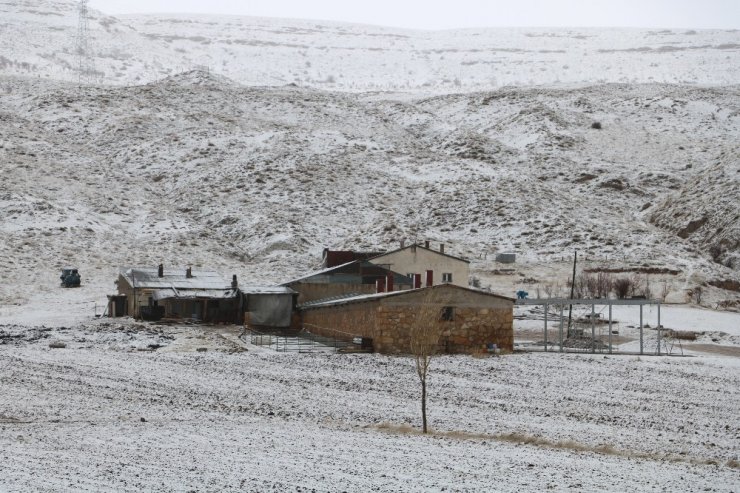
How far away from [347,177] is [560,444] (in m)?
71.4

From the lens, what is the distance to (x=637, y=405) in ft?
93.0

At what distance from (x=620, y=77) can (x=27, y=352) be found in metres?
160

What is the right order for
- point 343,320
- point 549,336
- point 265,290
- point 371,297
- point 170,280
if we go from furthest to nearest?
point 170,280, point 265,290, point 549,336, point 343,320, point 371,297

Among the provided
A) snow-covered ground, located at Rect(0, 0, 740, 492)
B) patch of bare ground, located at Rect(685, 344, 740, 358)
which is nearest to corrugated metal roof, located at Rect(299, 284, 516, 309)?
snow-covered ground, located at Rect(0, 0, 740, 492)

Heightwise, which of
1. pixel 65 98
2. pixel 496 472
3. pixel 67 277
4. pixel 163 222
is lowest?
pixel 496 472

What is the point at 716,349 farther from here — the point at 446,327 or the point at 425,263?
the point at 425,263

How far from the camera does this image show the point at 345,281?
54375mm

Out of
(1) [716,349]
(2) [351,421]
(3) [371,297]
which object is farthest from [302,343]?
(2) [351,421]

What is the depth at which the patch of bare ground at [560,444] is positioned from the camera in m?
20.0

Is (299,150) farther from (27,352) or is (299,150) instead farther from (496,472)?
(496,472)

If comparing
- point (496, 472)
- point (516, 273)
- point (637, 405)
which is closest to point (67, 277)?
point (516, 273)

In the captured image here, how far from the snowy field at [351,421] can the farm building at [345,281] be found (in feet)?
46.2

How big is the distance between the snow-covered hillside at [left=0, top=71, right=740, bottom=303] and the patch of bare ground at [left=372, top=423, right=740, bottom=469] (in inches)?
1723

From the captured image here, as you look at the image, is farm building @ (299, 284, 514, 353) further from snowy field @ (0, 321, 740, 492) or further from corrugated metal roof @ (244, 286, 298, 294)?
corrugated metal roof @ (244, 286, 298, 294)
